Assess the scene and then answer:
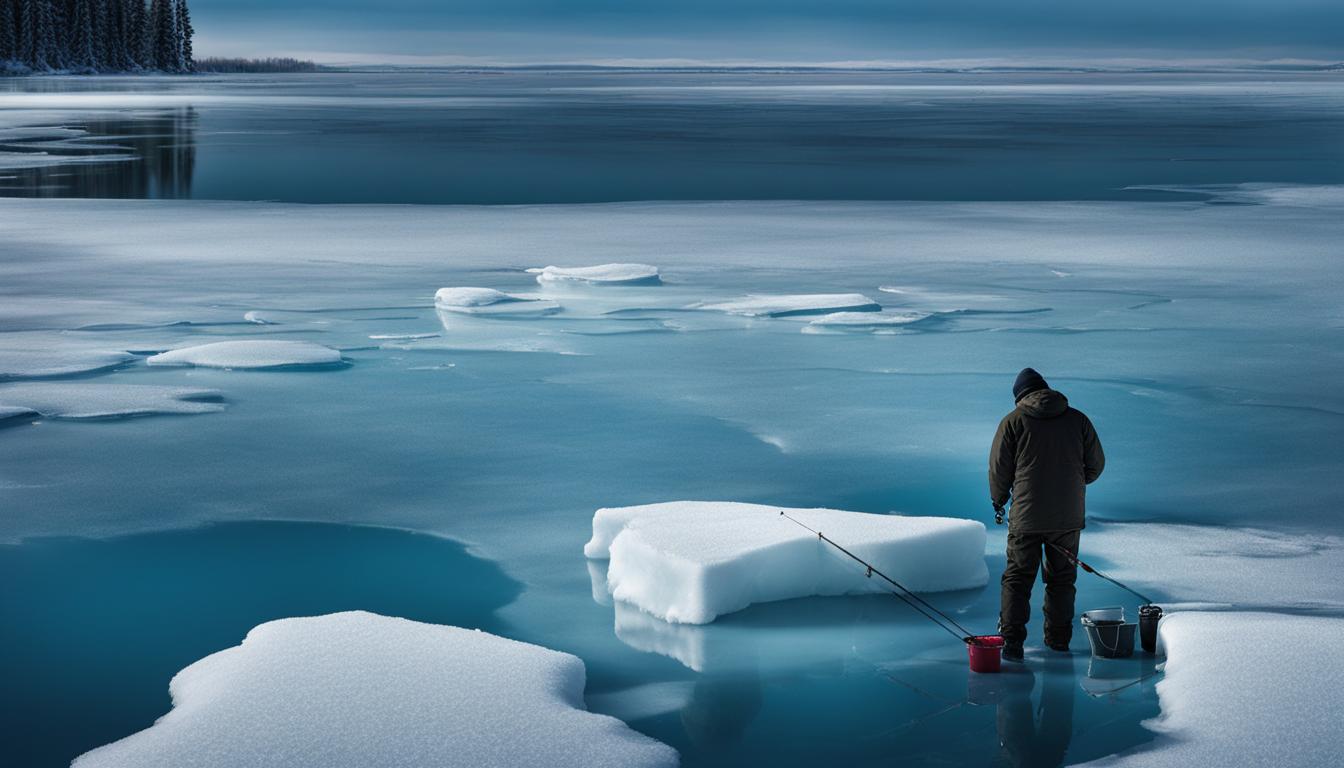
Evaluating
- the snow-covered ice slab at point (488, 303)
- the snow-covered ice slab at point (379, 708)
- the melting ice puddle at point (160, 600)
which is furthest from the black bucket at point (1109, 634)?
the snow-covered ice slab at point (488, 303)

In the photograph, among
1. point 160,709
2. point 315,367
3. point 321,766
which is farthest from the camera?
point 315,367

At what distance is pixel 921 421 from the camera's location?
8578mm

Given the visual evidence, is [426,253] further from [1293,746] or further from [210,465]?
[1293,746]

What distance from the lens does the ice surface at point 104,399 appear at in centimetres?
871

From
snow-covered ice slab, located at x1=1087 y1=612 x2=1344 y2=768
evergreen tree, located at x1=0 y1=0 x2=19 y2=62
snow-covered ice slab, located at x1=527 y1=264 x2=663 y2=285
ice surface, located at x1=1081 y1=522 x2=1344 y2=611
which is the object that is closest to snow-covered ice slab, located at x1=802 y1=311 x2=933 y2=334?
snow-covered ice slab, located at x1=527 y1=264 x2=663 y2=285

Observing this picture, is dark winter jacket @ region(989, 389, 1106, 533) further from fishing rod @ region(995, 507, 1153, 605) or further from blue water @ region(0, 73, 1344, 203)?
blue water @ region(0, 73, 1344, 203)

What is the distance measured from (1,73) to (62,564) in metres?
120

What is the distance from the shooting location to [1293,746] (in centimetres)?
434

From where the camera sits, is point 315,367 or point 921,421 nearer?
point 921,421

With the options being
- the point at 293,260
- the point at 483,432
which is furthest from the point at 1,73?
the point at 483,432

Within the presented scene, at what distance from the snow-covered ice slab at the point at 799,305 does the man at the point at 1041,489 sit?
684 cm

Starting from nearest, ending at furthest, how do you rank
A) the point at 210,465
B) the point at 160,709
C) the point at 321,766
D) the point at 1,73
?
the point at 321,766
the point at 160,709
the point at 210,465
the point at 1,73

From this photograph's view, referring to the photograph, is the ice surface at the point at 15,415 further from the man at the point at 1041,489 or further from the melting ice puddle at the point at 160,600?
the man at the point at 1041,489

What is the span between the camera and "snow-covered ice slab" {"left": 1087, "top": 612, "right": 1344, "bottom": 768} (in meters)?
4.33
